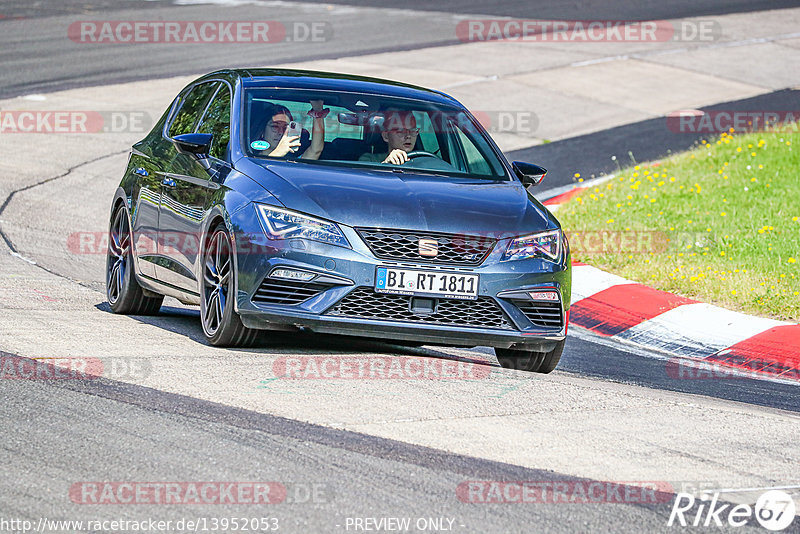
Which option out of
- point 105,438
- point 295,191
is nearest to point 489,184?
point 295,191

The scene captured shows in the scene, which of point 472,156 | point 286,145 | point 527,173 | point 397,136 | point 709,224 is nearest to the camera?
point 286,145

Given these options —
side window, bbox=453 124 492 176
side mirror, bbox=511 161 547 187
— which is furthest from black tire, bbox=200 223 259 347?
side mirror, bbox=511 161 547 187

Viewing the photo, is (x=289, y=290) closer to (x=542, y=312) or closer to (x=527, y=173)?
(x=542, y=312)

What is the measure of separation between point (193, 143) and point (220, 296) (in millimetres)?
1110

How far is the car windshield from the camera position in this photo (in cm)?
819

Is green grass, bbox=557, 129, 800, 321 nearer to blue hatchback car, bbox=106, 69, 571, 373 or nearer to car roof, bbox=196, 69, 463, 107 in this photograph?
blue hatchback car, bbox=106, 69, 571, 373

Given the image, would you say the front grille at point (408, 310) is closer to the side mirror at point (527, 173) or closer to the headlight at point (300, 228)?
the headlight at point (300, 228)

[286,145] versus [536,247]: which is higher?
[286,145]

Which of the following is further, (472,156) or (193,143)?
(472,156)

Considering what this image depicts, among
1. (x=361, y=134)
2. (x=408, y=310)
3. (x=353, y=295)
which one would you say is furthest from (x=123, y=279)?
(x=408, y=310)

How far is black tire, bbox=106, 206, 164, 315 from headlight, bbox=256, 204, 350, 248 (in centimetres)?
227

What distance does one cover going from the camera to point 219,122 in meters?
8.68

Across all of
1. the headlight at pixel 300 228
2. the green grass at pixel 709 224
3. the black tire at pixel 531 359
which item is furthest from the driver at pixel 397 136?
the green grass at pixel 709 224

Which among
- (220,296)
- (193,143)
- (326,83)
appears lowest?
(220,296)
